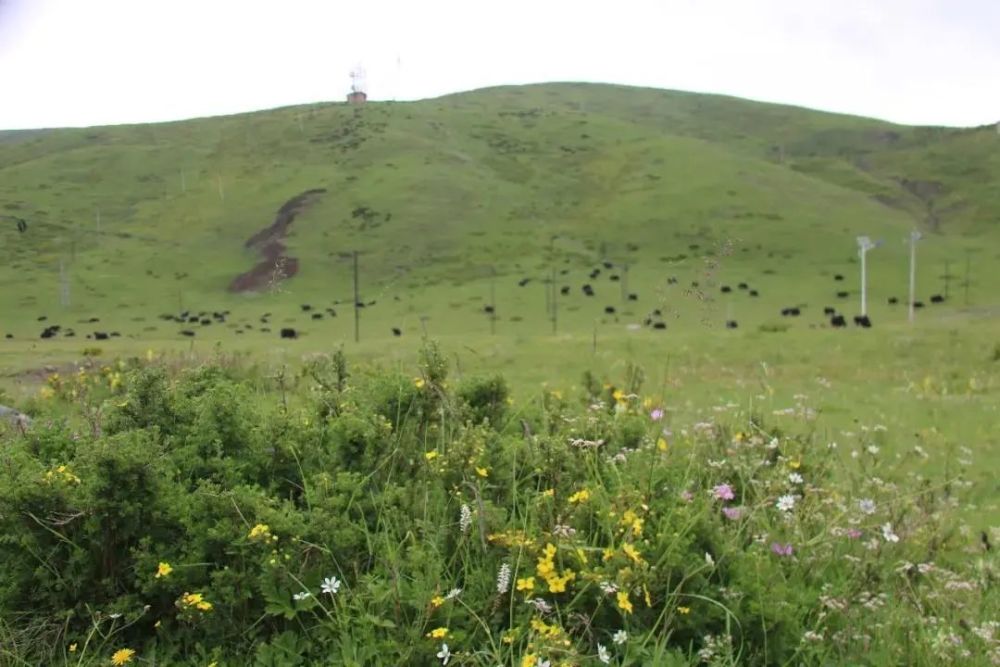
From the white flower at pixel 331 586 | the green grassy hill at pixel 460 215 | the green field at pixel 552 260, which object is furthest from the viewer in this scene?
the green grassy hill at pixel 460 215

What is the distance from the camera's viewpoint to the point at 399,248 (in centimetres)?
8375

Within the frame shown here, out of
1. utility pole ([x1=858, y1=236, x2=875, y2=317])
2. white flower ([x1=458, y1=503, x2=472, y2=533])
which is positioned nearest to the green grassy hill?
utility pole ([x1=858, y1=236, x2=875, y2=317])

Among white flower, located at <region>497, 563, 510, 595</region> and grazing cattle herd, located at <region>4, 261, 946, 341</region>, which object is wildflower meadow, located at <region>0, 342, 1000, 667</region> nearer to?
white flower, located at <region>497, 563, 510, 595</region>

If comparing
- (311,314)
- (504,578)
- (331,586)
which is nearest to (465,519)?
(504,578)

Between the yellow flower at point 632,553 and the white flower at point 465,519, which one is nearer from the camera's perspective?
the yellow flower at point 632,553

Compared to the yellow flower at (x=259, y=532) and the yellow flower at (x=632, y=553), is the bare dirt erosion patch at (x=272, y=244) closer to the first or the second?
the yellow flower at (x=259, y=532)

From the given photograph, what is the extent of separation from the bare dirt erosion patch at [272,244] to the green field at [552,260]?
3.33 feet

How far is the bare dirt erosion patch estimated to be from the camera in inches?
2970

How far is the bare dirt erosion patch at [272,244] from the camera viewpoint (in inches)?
2970

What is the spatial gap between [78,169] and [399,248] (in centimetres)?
6162

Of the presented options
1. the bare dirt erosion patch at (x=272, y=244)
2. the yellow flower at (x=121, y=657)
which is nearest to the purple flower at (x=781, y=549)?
the yellow flower at (x=121, y=657)

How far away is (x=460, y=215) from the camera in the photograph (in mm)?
93125

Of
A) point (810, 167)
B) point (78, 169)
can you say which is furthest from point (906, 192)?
point (78, 169)

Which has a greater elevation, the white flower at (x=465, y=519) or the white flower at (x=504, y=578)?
the white flower at (x=465, y=519)
